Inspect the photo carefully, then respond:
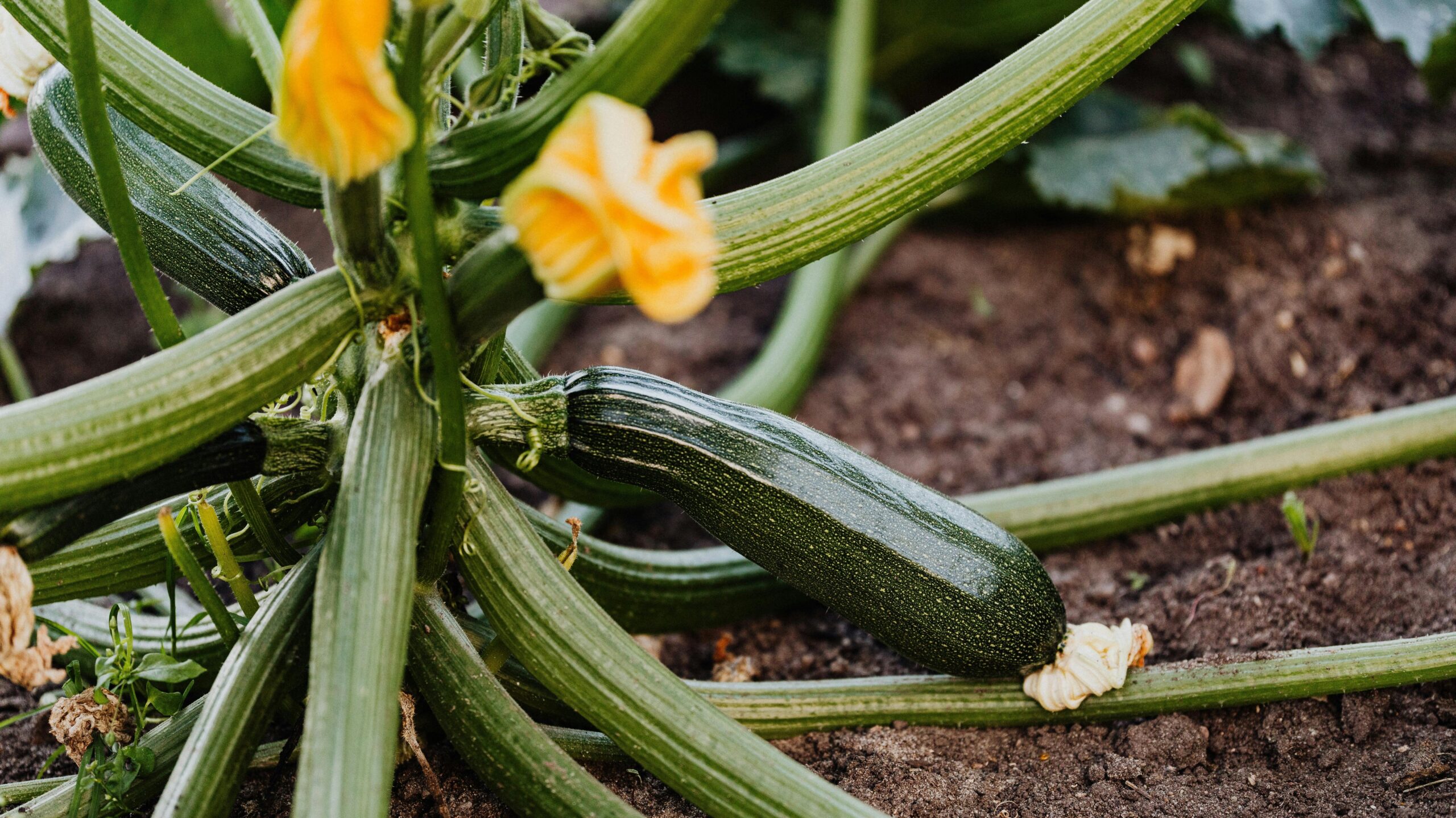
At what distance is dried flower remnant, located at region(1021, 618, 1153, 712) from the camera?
1715 millimetres

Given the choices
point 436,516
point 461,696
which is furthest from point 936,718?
point 436,516

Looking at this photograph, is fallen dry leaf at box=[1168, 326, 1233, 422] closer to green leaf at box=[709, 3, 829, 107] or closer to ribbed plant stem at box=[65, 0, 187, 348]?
green leaf at box=[709, 3, 829, 107]

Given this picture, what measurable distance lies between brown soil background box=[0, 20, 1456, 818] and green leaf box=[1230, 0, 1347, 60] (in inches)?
19.2

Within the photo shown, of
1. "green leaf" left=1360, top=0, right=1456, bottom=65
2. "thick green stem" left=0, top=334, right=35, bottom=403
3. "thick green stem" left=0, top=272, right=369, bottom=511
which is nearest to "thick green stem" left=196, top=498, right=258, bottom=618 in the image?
"thick green stem" left=0, top=272, right=369, bottom=511

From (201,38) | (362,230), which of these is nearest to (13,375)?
(201,38)

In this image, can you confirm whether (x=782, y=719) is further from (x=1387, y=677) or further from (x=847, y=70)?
(x=847, y=70)

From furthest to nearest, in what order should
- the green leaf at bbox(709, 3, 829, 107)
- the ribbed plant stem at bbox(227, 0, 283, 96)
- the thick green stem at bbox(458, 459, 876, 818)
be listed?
the green leaf at bbox(709, 3, 829, 107) → the ribbed plant stem at bbox(227, 0, 283, 96) → the thick green stem at bbox(458, 459, 876, 818)

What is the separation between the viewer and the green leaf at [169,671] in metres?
1.55

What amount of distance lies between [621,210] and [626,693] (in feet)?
2.21

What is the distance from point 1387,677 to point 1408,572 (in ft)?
1.65

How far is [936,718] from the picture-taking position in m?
1.79

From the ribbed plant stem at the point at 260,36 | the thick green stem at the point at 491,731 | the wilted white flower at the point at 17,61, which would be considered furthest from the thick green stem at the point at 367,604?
the wilted white flower at the point at 17,61

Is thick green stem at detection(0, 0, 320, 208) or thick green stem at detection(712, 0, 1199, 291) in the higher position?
thick green stem at detection(712, 0, 1199, 291)

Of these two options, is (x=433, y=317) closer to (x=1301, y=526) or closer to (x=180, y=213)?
(x=180, y=213)
